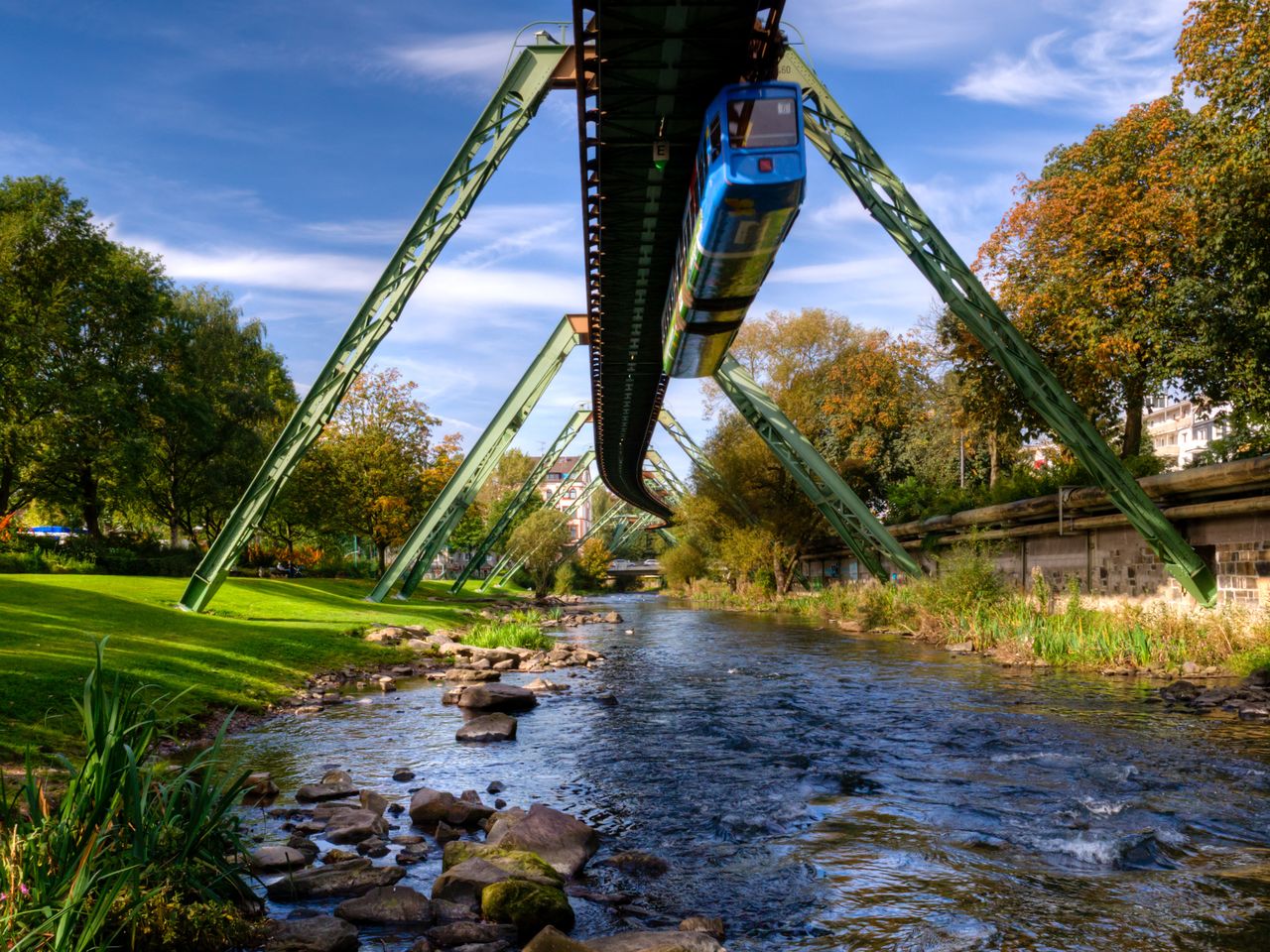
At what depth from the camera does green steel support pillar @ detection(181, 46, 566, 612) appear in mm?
19453

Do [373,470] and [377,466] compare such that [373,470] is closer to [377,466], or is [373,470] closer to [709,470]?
[377,466]

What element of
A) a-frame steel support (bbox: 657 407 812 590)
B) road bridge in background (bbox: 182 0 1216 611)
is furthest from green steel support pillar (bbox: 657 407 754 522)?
road bridge in background (bbox: 182 0 1216 611)

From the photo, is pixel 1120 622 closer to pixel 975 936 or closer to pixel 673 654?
pixel 673 654

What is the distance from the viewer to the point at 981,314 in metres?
18.6

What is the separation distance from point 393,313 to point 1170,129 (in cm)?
2157

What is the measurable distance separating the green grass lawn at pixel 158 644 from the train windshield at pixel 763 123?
10.1 m

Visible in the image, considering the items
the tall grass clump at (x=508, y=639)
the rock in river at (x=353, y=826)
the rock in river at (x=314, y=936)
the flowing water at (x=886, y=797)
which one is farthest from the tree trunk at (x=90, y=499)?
the rock in river at (x=314, y=936)

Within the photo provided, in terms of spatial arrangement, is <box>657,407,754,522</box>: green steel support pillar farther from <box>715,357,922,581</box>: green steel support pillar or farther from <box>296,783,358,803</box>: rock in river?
<box>296,783,358,803</box>: rock in river

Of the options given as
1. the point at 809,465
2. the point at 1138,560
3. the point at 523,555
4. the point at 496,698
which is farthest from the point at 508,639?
the point at 523,555

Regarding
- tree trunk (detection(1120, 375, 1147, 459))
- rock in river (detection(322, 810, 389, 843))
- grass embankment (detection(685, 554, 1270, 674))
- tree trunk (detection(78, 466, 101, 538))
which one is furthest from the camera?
tree trunk (detection(78, 466, 101, 538))

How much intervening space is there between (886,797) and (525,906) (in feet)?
15.7

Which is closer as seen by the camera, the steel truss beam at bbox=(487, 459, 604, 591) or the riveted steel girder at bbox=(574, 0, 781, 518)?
the riveted steel girder at bbox=(574, 0, 781, 518)

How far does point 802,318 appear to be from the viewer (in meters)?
46.8

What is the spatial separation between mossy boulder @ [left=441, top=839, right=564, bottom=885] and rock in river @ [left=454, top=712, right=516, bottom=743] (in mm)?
5371
